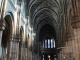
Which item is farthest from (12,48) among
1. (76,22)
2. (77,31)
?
(76,22)

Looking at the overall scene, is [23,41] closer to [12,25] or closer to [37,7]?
[12,25]

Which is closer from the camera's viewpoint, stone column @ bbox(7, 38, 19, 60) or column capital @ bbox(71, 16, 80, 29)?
column capital @ bbox(71, 16, 80, 29)

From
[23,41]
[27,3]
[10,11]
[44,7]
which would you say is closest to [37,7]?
[44,7]

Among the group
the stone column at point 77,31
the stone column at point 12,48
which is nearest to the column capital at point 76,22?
the stone column at point 77,31

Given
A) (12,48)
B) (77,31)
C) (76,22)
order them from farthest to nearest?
1. (12,48)
2. (76,22)
3. (77,31)

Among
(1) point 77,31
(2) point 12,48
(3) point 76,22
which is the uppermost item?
(3) point 76,22

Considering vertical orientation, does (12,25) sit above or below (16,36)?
above

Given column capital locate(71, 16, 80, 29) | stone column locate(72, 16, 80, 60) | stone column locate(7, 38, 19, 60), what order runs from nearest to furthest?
stone column locate(72, 16, 80, 60), column capital locate(71, 16, 80, 29), stone column locate(7, 38, 19, 60)

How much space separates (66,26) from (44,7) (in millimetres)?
22055

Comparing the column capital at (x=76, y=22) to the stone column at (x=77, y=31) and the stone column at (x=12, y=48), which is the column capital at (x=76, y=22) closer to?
the stone column at (x=77, y=31)

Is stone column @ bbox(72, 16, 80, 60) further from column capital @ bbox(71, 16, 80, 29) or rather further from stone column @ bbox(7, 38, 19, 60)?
stone column @ bbox(7, 38, 19, 60)

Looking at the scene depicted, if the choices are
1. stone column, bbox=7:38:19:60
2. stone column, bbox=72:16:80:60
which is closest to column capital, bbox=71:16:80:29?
stone column, bbox=72:16:80:60

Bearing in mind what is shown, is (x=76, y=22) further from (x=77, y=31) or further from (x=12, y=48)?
(x=12, y=48)

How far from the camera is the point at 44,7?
48.8 meters
